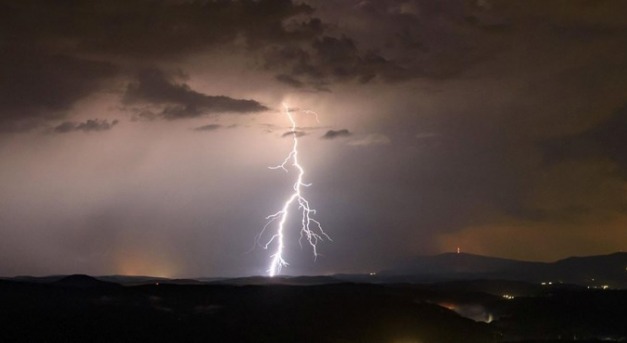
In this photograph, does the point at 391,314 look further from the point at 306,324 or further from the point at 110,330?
the point at 110,330

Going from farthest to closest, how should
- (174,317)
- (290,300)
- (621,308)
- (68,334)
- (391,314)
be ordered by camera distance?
(621,308)
(290,300)
(391,314)
(174,317)
(68,334)

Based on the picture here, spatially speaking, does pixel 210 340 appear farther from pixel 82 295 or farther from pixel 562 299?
pixel 562 299

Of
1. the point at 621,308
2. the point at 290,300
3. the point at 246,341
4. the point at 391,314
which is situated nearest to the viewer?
the point at 246,341

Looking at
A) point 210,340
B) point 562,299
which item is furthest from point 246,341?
point 562,299

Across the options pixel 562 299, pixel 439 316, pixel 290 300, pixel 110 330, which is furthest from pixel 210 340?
pixel 562 299

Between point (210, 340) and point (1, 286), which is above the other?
point (1, 286)

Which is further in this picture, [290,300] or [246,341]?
[290,300]
